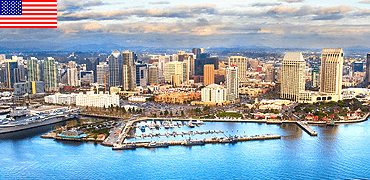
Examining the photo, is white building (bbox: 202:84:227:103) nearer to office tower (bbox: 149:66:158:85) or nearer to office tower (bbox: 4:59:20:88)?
office tower (bbox: 149:66:158:85)

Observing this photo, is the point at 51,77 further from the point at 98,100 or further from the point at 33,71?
the point at 98,100

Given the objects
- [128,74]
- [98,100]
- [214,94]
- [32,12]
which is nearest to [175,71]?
[128,74]

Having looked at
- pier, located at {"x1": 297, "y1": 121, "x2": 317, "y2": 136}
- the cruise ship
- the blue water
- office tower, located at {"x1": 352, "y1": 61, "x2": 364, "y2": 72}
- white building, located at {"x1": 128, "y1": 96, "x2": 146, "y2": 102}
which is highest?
office tower, located at {"x1": 352, "y1": 61, "x2": 364, "y2": 72}

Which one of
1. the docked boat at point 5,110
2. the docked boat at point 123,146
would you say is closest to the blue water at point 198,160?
the docked boat at point 123,146

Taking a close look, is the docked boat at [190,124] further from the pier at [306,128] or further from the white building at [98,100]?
the white building at [98,100]

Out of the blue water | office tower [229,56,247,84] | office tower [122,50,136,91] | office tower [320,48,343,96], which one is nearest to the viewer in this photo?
the blue water

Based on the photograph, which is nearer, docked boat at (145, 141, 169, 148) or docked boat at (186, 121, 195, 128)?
docked boat at (145, 141, 169, 148)

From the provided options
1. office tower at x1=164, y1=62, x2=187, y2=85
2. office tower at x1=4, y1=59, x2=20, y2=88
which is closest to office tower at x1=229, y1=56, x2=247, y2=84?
office tower at x1=164, y1=62, x2=187, y2=85
